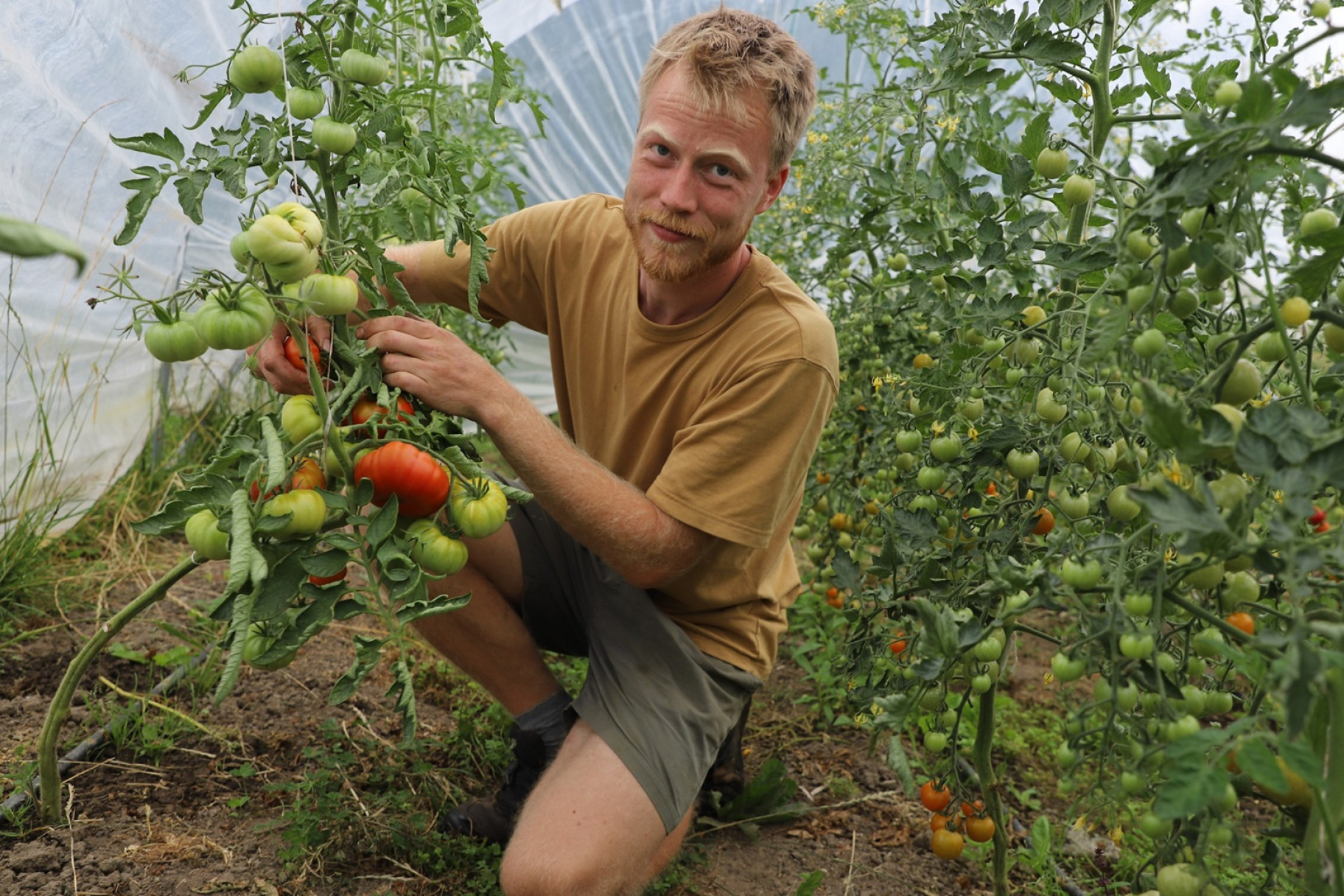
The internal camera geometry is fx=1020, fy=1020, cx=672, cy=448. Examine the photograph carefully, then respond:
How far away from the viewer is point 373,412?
4.75ft

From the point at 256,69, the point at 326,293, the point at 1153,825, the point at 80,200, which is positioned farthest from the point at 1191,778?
the point at 80,200

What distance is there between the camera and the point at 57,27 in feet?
8.76

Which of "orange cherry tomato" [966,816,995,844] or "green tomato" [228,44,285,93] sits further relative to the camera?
"orange cherry tomato" [966,816,995,844]

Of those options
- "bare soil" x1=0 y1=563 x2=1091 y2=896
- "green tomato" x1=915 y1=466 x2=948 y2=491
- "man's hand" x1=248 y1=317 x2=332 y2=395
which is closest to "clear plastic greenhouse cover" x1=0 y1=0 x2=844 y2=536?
"bare soil" x1=0 y1=563 x2=1091 y2=896

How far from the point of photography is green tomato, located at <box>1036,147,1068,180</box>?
4.69ft

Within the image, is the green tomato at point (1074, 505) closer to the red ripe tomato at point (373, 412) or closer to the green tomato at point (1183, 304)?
the green tomato at point (1183, 304)

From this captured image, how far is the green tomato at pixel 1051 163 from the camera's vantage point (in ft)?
4.69

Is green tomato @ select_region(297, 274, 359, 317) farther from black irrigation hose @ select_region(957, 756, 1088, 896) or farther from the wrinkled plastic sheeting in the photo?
the wrinkled plastic sheeting

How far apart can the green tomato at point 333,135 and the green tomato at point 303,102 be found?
0.01 m

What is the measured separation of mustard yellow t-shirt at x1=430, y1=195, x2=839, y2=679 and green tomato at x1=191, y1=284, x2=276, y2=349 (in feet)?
2.81

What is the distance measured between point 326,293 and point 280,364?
1.19 feet

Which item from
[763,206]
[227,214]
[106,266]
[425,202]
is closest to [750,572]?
[763,206]

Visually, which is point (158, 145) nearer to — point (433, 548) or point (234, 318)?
point (234, 318)

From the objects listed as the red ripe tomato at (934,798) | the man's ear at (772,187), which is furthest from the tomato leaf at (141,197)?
the red ripe tomato at (934,798)
